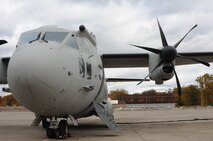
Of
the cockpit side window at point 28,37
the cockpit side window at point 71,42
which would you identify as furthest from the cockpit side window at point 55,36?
the cockpit side window at point 28,37

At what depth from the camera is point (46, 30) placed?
1214 cm

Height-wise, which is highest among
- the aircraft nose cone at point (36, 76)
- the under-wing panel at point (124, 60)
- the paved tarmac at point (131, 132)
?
the under-wing panel at point (124, 60)

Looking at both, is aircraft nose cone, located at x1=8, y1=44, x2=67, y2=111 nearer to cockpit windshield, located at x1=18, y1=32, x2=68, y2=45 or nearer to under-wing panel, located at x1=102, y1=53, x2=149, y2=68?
cockpit windshield, located at x1=18, y1=32, x2=68, y2=45

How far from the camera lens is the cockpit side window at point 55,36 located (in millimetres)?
11609

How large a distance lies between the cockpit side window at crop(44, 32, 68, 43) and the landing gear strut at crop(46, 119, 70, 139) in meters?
2.77

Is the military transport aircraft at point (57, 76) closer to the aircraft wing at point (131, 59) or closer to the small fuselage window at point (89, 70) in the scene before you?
the small fuselage window at point (89, 70)

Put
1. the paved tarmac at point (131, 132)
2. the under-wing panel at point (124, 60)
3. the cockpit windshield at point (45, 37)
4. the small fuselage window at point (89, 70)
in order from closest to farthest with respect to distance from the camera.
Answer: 1. the cockpit windshield at point (45, 37)
2. the paved tarmac at point (131, 132)
3. the small fuselage window at point (89, 70)
4. the under-wing panel at point (124, 60)

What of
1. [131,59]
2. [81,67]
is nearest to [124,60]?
[131,59]

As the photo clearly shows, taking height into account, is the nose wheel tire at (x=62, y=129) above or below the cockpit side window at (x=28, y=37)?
below

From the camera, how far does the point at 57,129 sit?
11602 mm

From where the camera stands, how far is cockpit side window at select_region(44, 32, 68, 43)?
1161cm

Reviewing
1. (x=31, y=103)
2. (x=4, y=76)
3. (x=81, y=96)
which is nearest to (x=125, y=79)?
(x=4, y=76)

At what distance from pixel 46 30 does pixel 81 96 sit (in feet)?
8.76

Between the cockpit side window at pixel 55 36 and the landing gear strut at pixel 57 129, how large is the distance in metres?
2.77
